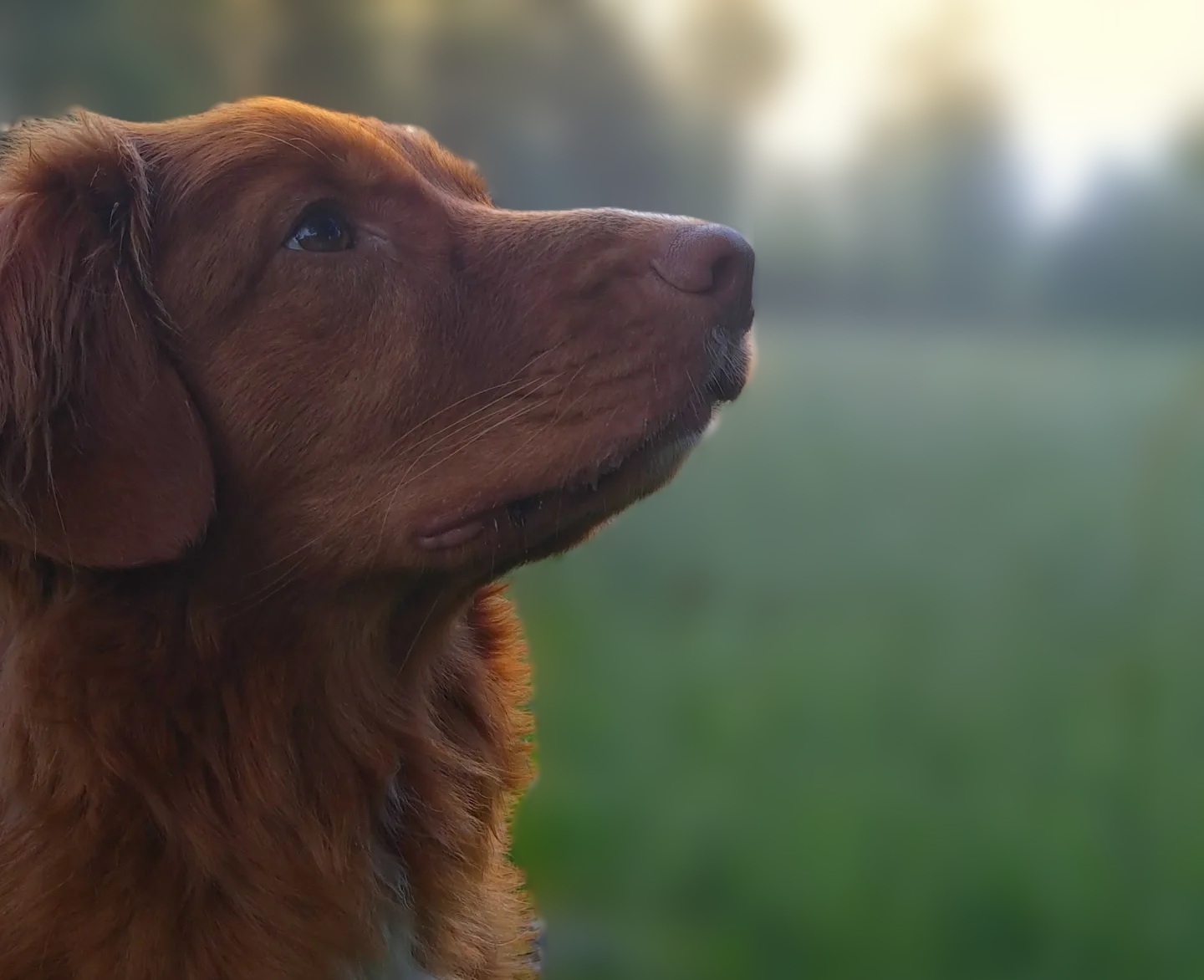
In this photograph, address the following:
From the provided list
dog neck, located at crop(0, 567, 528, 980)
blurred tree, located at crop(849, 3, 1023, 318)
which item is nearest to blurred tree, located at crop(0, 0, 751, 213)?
blurred tree, located at crop(849, 3, 1023, 318)

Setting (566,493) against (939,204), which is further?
(939,204)

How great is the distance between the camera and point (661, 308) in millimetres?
1149

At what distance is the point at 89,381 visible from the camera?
3.74ft

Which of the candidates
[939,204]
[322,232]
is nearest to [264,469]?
[322,232]

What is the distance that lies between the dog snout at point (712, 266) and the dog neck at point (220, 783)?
502mm

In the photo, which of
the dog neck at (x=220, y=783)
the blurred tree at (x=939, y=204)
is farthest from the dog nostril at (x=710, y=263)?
the blurred tree at (x=939, y=204)

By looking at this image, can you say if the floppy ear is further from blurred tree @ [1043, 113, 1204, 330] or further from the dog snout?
blurred tree @ [1043, 113, 1204, 330]

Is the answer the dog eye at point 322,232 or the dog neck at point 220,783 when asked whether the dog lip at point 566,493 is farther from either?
the dog eye at point 322,232

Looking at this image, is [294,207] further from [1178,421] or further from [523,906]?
[1178,421]

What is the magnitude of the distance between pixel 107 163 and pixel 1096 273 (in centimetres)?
186

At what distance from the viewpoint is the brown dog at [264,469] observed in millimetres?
1143

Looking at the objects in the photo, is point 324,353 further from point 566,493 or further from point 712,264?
point 712,264

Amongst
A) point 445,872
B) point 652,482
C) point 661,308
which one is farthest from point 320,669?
point 661,308

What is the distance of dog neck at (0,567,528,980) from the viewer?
1155 millimetres
